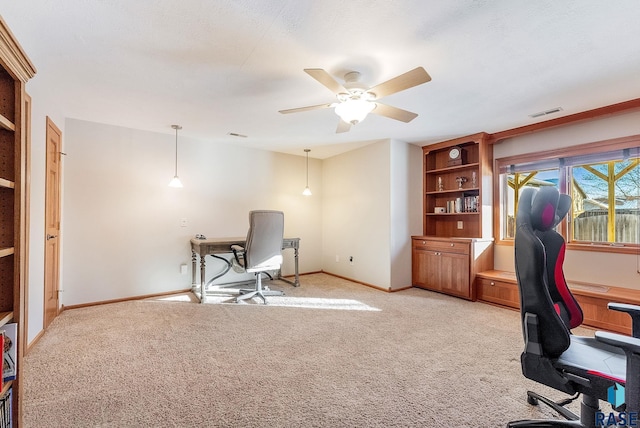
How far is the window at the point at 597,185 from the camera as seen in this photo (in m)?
3.20

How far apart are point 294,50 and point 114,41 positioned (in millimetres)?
1211

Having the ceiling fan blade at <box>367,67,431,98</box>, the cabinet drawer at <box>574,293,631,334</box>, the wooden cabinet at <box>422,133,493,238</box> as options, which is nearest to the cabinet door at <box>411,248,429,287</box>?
the wooden cabinet at <box>422,133,493,238</box>

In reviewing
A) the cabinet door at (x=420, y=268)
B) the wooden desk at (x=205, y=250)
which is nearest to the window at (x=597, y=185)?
the cabinet door at (x=420, y=268)

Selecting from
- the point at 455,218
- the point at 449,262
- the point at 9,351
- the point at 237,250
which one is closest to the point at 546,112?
the point at 455,218

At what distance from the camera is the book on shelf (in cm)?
124

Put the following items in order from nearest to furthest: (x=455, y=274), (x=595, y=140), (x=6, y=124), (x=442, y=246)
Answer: (x=6, y=124) → (x=595, y=140) → (x=455, y=274) → (x=442, y=246)

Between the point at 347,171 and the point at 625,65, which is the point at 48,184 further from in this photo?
the point at 625,65

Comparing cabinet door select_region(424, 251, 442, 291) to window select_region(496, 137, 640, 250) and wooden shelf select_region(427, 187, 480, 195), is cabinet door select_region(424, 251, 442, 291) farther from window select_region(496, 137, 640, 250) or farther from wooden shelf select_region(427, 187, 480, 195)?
window select_region(496, 137, 640, 250)

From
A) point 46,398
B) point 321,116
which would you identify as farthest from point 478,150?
point 46,398

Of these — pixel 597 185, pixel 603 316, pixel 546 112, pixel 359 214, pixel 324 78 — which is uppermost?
pixel 546 112

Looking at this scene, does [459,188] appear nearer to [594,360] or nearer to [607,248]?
[607,248]

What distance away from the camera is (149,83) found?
2.62m

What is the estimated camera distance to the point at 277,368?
2.20m

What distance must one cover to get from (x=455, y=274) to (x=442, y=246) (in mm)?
428
